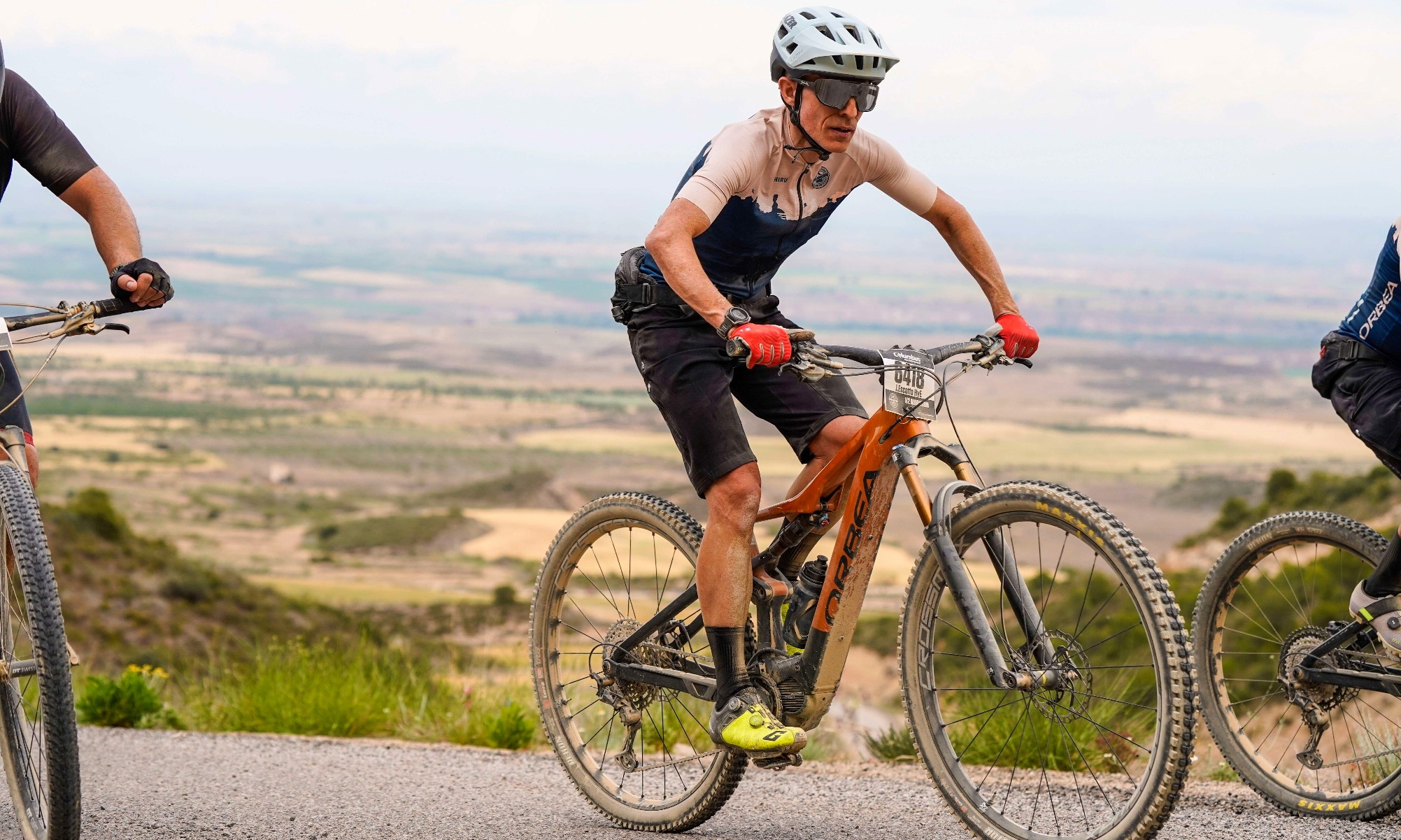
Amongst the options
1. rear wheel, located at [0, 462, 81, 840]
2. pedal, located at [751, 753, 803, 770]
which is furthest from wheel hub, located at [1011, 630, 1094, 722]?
rear wheel, located at [0, 462, 81, 840]

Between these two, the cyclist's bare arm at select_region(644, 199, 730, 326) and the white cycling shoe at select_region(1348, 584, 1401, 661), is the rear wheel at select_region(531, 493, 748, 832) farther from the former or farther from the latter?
the white cycling shoe at select_region(1348, 584, 1401, 661)

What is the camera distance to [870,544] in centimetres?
429

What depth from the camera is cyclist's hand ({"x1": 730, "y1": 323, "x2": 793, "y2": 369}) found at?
3.97 metres

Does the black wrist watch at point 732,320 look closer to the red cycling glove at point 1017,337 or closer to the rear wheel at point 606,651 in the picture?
the red cycling glove at point 1017,337

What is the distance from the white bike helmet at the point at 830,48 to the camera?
4262 millimetres

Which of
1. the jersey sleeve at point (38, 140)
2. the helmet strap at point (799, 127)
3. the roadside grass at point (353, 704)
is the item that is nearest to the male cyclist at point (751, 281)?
the helmet strap at point (799, 127)

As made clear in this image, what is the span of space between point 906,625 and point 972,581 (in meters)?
0.37

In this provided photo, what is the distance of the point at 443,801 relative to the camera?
17.7ft

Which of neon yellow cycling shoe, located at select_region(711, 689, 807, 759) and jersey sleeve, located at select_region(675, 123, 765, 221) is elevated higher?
jersey sleeve, located at select_region(675, 123, 765, 221)

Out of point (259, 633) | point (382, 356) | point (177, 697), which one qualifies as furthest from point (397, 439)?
point (177, 697)

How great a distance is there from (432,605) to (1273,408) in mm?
92136

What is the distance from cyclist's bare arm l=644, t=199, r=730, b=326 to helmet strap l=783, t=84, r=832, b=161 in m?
0.41

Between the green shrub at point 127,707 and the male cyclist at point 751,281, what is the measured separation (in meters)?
4.35

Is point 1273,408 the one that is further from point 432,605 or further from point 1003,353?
point 1003,353
